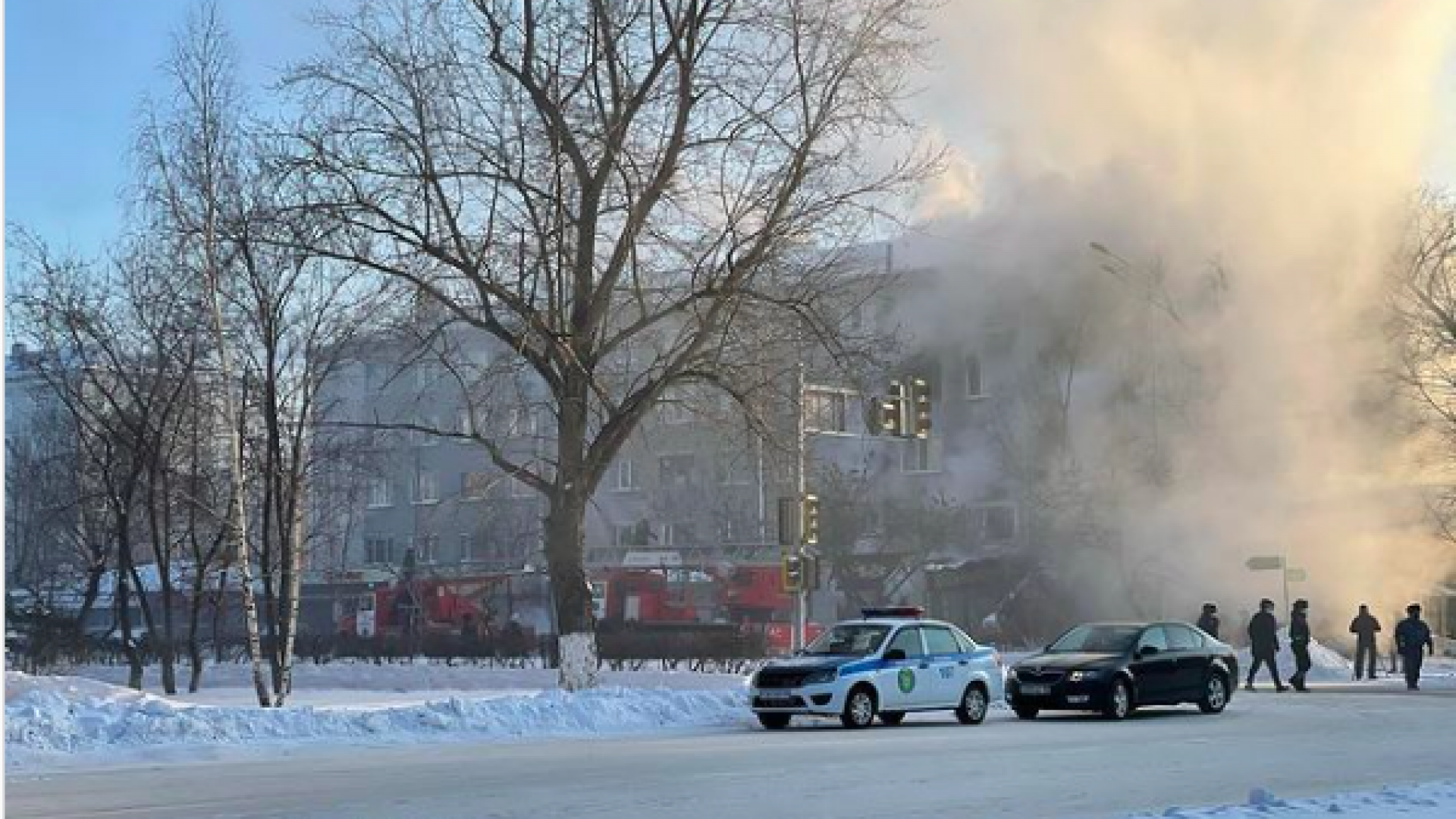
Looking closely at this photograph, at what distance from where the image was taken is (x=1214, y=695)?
22750 millimetres

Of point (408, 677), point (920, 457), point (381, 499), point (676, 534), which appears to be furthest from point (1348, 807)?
point (381, 499)

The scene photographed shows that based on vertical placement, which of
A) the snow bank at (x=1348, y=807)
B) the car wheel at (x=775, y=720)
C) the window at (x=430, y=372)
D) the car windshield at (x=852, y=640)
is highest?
the window at (x=430, y=372)

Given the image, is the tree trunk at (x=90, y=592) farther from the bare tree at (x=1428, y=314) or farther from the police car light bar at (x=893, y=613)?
the bare tree at (x=1428, y=314)

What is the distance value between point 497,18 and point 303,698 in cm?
1241

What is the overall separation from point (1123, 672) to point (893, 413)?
19.3 feet

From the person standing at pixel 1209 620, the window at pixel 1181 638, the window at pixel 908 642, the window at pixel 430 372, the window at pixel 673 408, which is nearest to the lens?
the window at pixel 908 642

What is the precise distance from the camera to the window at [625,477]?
64.9 metres

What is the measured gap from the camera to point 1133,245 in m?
40.1

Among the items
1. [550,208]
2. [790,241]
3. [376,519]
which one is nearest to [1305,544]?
[790,241]

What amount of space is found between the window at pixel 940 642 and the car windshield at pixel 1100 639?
1.92m

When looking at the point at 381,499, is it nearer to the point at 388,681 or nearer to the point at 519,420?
the point at 388,681

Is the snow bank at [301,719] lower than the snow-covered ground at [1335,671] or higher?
higher

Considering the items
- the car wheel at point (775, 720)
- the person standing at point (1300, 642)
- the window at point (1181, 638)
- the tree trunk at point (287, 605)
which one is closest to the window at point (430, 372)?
the tree trunk at point (287, 605)

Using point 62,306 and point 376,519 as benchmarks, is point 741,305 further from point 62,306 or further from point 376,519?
point 376,519
